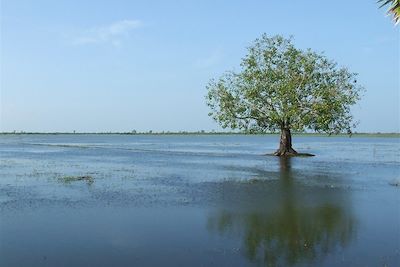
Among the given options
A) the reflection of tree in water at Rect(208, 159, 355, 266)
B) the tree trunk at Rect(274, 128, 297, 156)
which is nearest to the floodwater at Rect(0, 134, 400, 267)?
the reflection of tree in water at Rect(208, 159, 355, 266)

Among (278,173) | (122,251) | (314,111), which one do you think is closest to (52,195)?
(122,251)

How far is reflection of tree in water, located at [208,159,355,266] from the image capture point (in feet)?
39.1

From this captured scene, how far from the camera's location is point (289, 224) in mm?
15383

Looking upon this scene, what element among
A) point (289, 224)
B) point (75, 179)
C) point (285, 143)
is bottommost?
point (289, 224)

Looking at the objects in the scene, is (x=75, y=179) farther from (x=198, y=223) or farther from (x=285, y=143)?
(x=285, y=143)

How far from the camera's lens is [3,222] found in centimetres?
1512

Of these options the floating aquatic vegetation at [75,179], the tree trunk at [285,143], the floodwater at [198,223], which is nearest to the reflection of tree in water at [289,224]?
the floodwater at [198,223]

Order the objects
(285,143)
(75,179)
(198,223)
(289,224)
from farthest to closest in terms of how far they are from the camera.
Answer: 1. (285,143)
2. (75,179)
3. (289,224)
4. (198,223)

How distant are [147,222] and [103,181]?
1247 cm

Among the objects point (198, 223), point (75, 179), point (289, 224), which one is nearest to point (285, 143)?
point (75, 179)

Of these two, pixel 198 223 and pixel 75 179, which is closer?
pixel 198 223

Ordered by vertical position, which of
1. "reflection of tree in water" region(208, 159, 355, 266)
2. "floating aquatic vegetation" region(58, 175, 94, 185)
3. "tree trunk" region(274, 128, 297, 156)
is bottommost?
"reflection of tree in water" region(208, 159, 355, 266)

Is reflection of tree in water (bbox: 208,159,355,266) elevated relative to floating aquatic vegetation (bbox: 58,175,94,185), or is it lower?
lower

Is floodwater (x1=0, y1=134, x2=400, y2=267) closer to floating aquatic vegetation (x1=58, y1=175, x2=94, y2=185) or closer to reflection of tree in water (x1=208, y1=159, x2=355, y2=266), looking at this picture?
reflection of tree in water (x1=208, y1=159, x2=355, y2=266)
